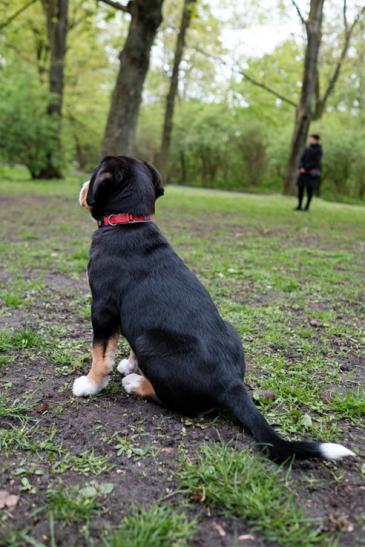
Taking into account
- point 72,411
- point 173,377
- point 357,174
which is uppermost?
point 357,174

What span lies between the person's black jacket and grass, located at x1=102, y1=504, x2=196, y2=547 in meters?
14.4

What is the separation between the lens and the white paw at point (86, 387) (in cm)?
338

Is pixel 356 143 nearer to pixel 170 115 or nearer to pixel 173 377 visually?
pixel 170 115

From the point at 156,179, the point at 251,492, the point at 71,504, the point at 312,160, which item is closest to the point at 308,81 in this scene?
the point at 312,160

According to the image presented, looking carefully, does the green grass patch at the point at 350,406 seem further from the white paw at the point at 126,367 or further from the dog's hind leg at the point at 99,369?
the dog's hind leg at the point at 99,369

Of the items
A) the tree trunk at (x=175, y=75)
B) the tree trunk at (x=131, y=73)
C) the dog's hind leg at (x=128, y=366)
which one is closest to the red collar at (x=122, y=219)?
the dog's hind leg at (x=128, y=366)

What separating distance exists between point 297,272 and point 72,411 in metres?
5.22

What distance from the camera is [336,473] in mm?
2619

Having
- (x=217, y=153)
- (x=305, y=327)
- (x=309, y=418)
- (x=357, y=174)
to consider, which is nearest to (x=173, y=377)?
(x=309, y=418)

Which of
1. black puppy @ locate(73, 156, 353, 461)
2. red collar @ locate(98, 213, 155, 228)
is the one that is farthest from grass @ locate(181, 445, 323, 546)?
red collar @ locate(98, 213, 155, 228)

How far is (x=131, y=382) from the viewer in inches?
135

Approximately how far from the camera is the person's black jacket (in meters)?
15.2

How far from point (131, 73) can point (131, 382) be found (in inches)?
438

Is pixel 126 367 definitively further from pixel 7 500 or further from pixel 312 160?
pixel 312 160
